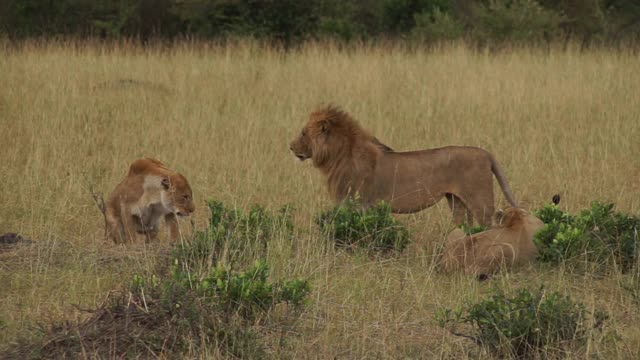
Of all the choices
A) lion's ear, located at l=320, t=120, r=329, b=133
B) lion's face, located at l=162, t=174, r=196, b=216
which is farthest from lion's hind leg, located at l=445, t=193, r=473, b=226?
lion's face, located at l=162, t=174, r=196, b=216

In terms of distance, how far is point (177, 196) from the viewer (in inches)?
233

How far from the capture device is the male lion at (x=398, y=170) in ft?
21.1

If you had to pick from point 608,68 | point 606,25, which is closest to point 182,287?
point 608,68

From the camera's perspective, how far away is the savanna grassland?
4.82 metres

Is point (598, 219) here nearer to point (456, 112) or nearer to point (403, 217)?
point (403, 217)

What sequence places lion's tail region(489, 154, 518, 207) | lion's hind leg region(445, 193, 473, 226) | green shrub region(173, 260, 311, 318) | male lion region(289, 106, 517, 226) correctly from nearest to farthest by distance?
green shrub region(173, 260, 311, 318) → lion's tail region(489, 154, 518, 207) → male lion region(289, 106, 517, 226) → lion's hind leg region(445, 193, 473, 226)

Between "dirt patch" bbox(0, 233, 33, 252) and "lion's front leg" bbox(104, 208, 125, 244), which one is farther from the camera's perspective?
"lion's front leg" bbox(104, 208, 125, 244)

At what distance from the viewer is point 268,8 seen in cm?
1902

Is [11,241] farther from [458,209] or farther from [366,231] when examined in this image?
[458,209]

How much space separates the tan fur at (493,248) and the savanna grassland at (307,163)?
9cm

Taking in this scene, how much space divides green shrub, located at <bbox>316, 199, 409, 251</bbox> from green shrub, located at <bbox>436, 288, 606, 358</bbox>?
5.11 ft

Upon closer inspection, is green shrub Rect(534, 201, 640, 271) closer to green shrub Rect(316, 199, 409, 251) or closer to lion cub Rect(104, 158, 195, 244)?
green shrub Rect(316, 199, 409, 251)

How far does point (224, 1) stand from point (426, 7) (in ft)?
13.3

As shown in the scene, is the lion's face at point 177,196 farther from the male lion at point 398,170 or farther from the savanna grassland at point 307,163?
the male lion at point 398,170
